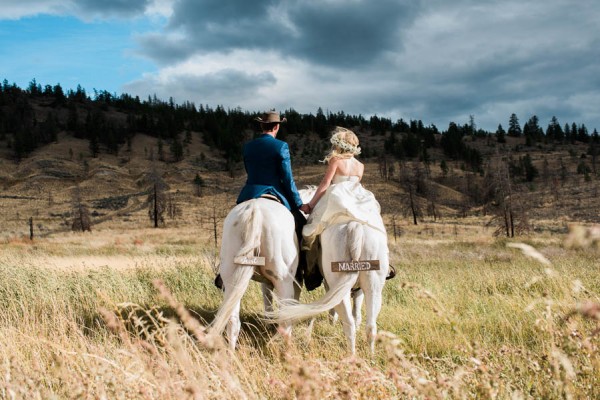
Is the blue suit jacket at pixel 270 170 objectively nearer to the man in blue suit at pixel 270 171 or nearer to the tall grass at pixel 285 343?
the man in blue suit at pixel 270 171

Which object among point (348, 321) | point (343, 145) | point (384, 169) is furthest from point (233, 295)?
point (384, 169)

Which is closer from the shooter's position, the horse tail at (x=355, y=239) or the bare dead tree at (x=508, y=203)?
the horse tail at (x=355, y=239)

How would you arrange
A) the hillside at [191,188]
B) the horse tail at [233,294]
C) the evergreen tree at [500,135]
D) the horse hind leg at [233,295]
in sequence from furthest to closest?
1. the evergreen tree at [500,135]
2. the hillside at [191,188]
3. the horse hind leg at [233,295]
4. the horse tail at [233,294]

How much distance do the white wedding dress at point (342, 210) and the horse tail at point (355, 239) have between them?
0.23 ft

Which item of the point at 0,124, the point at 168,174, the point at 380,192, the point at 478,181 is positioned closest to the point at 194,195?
the point at 168,174

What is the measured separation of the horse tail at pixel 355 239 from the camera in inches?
212

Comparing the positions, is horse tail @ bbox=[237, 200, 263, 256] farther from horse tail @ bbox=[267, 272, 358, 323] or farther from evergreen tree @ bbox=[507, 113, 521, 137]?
evergreen tree @ bbox=[507, 113, 521, 137]

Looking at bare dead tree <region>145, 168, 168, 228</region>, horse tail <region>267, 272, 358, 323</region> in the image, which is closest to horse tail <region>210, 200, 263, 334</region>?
horse tail <region>267, 272, 358, 323</region>

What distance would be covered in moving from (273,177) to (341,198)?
1.08 meters

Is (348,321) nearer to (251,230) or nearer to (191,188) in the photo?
(251,230)

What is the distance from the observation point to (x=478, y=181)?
96.7 meters

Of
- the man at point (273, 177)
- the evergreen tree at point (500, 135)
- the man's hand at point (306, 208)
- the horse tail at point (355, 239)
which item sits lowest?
the horse tail at point (355, 239)

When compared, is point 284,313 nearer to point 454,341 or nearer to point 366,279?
point 366,279

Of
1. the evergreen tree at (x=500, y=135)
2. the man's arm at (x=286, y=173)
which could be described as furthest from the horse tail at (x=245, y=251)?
the evergreen tree at (x=500, y=135)
